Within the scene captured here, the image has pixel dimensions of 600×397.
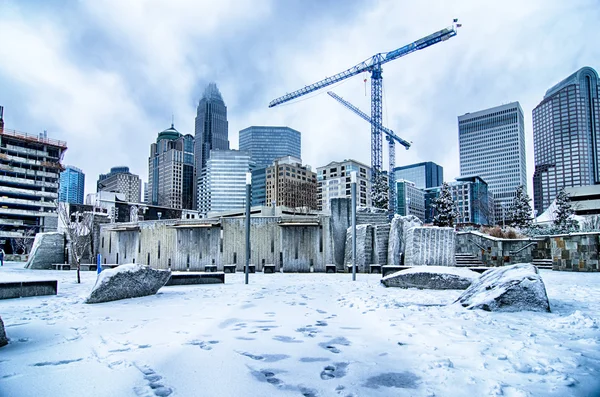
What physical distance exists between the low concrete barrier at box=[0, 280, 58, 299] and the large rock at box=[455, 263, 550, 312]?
9225 mm

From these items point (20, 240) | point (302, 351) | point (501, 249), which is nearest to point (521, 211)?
point (501, 249)

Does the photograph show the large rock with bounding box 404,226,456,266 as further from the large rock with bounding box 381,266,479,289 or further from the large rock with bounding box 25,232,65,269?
the large rock with bounding box 25,232,65,269

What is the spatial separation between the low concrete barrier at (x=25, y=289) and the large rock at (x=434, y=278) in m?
8.49

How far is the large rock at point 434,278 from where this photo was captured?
9227mm

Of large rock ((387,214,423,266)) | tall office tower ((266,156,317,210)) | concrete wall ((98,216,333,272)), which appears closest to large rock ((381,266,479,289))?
large rock ((387,214,423,266))

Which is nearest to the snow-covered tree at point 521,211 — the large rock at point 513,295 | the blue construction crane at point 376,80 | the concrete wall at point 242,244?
the blue construction crane at point 376,80

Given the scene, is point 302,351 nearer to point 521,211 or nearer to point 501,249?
point 501,249

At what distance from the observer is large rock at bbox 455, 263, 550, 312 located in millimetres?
5895

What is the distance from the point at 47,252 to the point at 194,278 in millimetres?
15531

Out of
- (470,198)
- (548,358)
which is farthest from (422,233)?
(470,198)

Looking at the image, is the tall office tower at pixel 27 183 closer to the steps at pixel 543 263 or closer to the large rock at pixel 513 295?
the steps at pixel 543 263

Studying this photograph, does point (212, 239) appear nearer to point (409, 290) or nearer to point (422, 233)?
point (422, 233)

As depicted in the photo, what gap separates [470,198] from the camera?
15475 centimetres

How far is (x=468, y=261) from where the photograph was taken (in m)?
16.6
